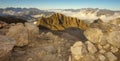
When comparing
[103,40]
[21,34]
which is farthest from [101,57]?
[21,34]

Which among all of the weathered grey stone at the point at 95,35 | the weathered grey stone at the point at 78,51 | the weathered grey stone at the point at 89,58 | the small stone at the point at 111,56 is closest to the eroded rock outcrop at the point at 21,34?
the weathered grey stone at the point at 78,51

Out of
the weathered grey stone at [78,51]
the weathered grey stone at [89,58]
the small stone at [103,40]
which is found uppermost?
the small stone at [103,40]

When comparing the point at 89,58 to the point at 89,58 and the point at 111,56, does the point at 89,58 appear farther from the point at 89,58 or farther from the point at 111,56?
the point at 111,56

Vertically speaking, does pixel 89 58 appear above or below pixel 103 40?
below

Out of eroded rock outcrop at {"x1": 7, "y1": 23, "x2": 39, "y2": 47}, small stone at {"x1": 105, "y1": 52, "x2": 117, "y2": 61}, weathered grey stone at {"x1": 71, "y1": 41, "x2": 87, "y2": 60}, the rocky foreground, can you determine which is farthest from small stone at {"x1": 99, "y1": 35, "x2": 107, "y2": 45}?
eroded rock outcrop at {"x1": 7, "y1": 23, "x2": 39, "y2": 47}

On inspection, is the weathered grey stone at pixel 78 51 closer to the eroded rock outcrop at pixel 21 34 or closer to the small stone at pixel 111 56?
the small stone at pixel 111 56

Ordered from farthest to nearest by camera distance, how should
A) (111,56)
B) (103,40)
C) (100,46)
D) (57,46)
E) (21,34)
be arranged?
(57,46)
(21,34)
(103,40)
(100,46)
(111,56)

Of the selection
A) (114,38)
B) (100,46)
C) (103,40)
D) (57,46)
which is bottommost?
(57,46)

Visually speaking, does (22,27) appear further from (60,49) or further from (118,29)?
(118,29)

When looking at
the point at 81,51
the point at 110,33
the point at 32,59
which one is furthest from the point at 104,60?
the point at 32,59
